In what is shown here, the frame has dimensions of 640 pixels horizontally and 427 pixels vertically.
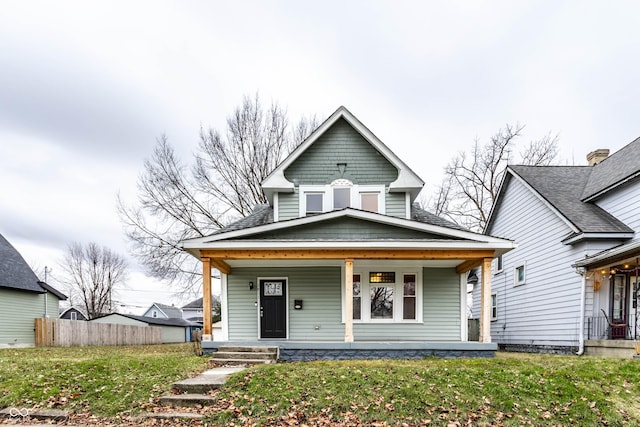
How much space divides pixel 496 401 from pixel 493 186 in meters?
19.9

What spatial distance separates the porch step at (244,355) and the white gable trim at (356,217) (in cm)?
Result: 271

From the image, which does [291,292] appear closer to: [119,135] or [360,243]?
[360,243]

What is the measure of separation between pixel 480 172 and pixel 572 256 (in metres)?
13.1

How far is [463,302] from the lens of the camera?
11430mm

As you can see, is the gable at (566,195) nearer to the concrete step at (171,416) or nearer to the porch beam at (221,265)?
the porch beam at (221,265)

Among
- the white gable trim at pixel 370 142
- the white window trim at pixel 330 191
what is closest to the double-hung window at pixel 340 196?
the white window trim at pixel 330 191

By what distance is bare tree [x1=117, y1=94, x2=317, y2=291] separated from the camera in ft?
65.6

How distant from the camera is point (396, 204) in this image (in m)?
12.0

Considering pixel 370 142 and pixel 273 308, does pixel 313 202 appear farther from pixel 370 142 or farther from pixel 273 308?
pixel 273 308

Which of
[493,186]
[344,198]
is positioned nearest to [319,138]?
[344,198]

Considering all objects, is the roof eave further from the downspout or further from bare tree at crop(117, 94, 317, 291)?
bare tree at crop(117, 94, 317, 291)

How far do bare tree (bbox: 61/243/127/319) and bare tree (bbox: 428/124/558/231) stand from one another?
4071 cm

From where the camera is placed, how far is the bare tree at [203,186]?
2000 centimetres

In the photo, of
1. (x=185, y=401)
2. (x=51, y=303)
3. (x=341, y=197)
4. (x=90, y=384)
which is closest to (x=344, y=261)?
(x=341, y=197)
